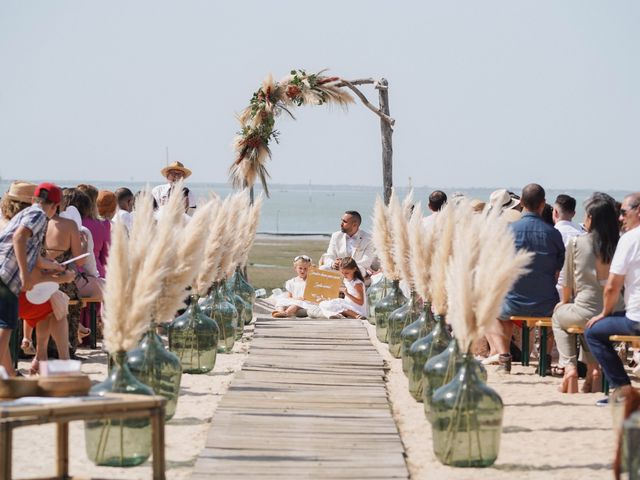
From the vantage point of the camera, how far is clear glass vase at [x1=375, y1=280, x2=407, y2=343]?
11031 mm

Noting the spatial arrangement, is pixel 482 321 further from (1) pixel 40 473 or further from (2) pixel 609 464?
(1) pixel 40 473

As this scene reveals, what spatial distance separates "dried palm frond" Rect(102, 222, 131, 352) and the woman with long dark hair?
3641 mm

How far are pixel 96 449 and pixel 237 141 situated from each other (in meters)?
9.65

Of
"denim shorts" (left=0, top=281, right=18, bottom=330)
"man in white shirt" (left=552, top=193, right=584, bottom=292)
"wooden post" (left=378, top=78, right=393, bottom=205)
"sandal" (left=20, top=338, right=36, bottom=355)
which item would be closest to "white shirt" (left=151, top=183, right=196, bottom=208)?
"sandal" (left=20, top=338, right=36, bottom=355)

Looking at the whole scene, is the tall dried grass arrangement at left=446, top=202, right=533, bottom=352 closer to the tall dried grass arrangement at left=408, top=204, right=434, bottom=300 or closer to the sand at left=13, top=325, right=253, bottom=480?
the tall dried grass arrangement at left=408, top=204, right=434, bottom=300

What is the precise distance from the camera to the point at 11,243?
7.87m

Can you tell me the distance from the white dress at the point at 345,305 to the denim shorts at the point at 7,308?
5868 mm

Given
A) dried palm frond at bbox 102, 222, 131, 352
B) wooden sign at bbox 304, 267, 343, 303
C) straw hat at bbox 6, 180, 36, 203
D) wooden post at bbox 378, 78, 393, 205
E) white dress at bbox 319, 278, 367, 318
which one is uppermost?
wooden post at bbox 378, 78, 393, 205

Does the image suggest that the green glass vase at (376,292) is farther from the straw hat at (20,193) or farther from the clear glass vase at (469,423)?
the clear glass vase at (469,423)

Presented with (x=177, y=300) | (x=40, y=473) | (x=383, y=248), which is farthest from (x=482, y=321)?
(x=383, y=248)

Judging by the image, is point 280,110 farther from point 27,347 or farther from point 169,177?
point 27,347

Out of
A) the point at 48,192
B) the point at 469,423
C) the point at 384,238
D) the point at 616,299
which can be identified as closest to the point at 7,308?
the point at 48,192

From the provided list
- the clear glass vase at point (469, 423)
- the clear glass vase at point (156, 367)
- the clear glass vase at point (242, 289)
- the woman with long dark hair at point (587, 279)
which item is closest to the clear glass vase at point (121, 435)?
the clear glass vase at point (156, 367)

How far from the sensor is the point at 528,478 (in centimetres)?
584
